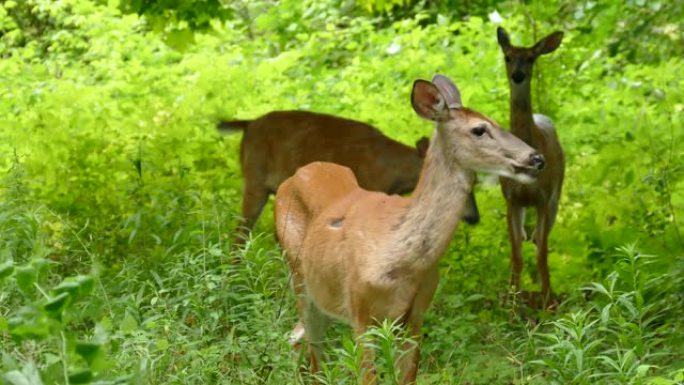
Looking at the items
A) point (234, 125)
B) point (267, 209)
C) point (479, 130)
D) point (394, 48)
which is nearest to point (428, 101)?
point (479, 130)

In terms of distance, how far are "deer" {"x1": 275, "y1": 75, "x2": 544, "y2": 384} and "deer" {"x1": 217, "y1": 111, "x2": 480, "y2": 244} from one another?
11.8 ft

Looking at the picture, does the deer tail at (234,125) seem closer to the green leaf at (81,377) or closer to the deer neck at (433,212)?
the deer neck at (433,212)

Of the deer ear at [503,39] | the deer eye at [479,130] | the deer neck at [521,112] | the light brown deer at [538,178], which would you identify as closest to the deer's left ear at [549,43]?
the light brown deer at [538,178]

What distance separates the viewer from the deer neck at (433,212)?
6.69 meters

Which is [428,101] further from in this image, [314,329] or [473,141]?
[314,329]

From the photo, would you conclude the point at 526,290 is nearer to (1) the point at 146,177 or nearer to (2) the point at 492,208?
(2) the point at 492,208

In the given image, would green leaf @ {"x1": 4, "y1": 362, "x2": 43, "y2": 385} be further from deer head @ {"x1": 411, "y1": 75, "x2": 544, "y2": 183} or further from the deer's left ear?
the deer's left ear

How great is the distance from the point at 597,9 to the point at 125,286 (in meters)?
7.43

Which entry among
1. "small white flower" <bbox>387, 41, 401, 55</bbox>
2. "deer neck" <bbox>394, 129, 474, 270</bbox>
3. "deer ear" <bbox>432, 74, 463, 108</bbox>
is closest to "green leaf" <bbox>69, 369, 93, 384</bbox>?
"deer neck" <bbox>394, 129, 474, 270</bbox>

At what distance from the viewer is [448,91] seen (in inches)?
284

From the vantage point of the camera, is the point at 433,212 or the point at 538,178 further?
the point at 538,178

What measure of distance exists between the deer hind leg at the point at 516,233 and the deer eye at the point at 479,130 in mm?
3202

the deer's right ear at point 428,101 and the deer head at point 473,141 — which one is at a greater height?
the deer's right ear at point 428,101

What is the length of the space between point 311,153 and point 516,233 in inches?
65.1
